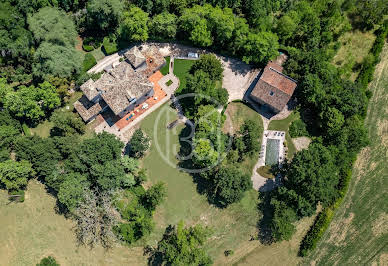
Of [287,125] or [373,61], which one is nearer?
[287,125]

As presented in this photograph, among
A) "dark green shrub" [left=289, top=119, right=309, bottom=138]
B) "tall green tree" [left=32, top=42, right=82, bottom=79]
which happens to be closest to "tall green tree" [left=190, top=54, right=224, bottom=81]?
"dark green shrub" [left=289, top=119, right=309, bottom=138]

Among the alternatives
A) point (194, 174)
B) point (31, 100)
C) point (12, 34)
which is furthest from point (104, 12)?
point (194, 174)

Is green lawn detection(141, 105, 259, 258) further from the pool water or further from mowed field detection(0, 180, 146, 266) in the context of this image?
mowed field detection(0, 180, 146, 266)

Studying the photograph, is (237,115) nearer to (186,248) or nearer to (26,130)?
(186,248)

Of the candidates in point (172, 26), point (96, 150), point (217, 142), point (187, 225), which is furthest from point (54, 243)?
point (172, 26)

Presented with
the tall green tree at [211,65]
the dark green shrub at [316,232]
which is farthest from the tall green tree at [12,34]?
the dark green shrub at [316,232]

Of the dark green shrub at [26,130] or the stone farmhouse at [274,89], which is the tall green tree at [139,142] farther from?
the stone farmhouse at [274,89]
